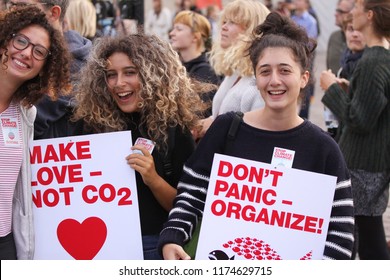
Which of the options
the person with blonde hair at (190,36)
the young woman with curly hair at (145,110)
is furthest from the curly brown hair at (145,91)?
the person with blonde hair at (190,36)

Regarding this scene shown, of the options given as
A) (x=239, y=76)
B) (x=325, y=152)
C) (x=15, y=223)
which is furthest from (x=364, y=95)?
(x=15, y=223)

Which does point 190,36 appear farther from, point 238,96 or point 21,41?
point 21,41

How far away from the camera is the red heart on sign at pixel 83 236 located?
3619mm

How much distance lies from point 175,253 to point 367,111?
2044 millimetres

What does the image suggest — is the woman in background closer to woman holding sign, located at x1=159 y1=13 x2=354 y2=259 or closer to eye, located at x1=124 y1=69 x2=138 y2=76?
woman holding sign, located at x1=159 y1=13 x2=354 y2=259

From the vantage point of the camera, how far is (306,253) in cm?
335

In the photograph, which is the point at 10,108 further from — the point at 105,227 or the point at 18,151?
the point at 105,227

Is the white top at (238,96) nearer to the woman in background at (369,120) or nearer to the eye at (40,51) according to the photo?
the woman in background at (369,120)

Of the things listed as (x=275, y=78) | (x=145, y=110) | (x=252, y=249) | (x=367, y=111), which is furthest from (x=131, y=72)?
(x=367, y=111)

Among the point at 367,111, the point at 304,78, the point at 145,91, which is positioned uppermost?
the point at 304,78

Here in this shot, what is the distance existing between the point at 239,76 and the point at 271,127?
1737 millimetres

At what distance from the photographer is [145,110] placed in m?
3.71

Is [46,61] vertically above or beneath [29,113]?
above

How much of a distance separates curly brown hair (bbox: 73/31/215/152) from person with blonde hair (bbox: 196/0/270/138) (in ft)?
2.58
